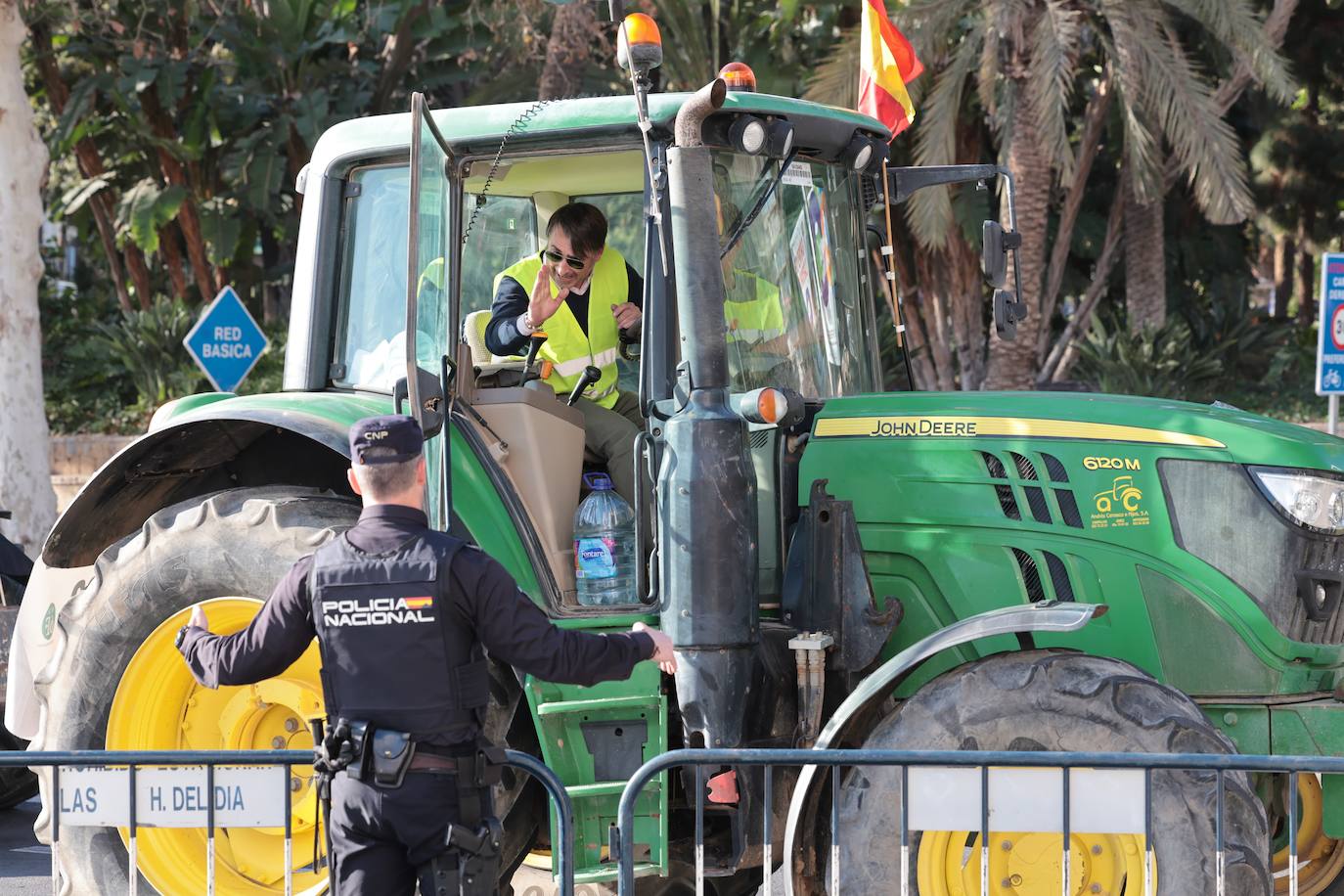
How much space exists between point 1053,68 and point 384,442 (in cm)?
1267

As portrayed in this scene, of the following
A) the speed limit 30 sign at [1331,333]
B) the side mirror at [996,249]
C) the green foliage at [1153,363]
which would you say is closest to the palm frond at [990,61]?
the green foliage at [1153,363]

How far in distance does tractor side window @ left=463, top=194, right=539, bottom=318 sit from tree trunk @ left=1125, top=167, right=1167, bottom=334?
15.6m

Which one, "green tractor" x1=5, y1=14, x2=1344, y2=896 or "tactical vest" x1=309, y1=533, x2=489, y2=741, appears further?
"green tractor" x1=5, y1=14, x2=1344, y2=896

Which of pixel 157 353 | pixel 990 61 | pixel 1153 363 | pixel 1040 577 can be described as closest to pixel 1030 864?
pixel 1040 577

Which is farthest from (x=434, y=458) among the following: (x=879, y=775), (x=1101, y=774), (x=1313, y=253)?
(x=1313, y=253)

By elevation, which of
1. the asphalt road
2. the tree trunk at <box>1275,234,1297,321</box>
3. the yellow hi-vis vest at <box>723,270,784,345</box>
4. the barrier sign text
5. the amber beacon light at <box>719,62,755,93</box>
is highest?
the tree trunk at <box>1275,234,1297,321</box>

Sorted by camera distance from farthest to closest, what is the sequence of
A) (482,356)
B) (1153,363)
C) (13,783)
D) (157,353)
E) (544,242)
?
(157,353), (1153,363), (13,783), (544,242), (482,356)

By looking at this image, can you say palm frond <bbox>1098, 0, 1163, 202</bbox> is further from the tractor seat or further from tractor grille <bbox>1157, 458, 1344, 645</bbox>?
the tractor seat

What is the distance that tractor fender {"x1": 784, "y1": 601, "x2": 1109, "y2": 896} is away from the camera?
416 cm

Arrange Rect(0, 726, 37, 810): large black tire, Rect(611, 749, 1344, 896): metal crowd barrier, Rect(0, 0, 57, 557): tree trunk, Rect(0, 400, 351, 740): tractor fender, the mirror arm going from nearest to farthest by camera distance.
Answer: Rect(611, 749, 1344, 896): metal crowd barrier < Rect(0, 400, 351, 740): tractor fender < the mirror arm < Rect(0, 726, 37, 810): large black tire < Rect(0, 0, 57, 557): tree trunk

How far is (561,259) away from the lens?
16.4 feet

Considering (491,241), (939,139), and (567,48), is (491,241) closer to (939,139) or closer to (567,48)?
(939,139)

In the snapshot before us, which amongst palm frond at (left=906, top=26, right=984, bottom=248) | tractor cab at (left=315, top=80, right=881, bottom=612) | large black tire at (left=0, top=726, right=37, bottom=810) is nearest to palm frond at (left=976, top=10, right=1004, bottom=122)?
palm frond at (left=906, top=26, right=984, bottom=248)

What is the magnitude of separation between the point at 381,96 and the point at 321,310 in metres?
17.1
